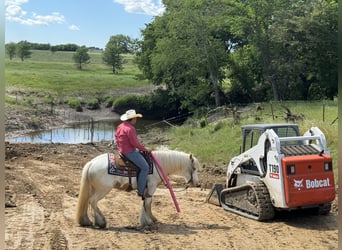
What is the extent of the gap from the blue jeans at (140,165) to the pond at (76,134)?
65.2 feet

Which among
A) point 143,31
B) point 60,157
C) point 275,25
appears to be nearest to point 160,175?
point 60,157

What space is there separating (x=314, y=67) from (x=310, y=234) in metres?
32.8

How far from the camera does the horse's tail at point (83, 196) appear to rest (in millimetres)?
9250

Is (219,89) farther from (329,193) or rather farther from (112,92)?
(329,193)

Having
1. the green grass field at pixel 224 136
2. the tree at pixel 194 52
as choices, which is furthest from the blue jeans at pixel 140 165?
the tree at pixel 194 52

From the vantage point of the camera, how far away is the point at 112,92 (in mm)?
58312

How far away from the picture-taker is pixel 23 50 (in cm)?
8731

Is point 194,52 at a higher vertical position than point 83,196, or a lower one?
higher

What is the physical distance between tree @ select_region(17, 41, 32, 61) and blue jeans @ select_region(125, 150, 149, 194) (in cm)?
7996

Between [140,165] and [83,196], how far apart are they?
50.5 inches

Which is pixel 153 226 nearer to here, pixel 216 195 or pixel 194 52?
pixel 216 195

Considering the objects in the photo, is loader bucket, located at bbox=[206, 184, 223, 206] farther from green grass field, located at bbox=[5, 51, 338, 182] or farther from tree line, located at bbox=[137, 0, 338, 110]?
tree line, located at bbox=[137, 0, 338, 110]

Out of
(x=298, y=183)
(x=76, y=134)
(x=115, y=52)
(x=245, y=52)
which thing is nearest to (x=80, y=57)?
(x=115, y=52)

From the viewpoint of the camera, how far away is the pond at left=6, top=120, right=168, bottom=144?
105 ft
